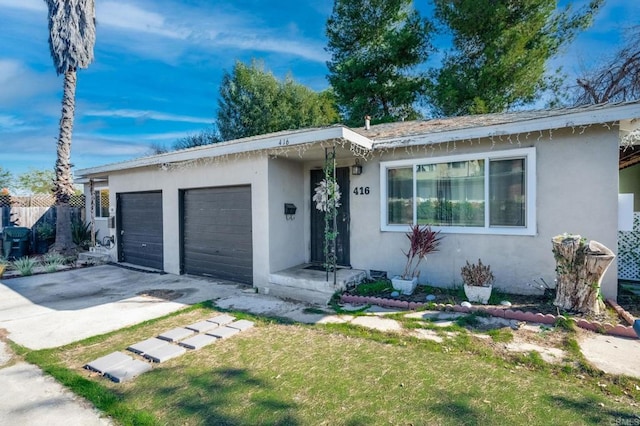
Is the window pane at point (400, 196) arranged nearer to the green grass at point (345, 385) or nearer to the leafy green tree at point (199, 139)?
the green grass at point (345, 385)

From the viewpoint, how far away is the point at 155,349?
153 inches

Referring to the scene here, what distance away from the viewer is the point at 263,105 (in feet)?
70.1

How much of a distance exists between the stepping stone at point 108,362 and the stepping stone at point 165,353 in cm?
23

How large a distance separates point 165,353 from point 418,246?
14.2 feet

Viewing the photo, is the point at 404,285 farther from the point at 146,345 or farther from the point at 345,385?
the point at 146,345

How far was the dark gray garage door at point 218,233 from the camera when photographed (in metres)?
7.27

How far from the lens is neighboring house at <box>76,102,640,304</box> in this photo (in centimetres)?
508

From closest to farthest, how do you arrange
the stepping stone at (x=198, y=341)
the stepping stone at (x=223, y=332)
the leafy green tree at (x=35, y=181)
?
1. the stepping stone at (x=198, y=341)
2. the stepping stone at (x=223, y=332)
3. the leafy green tree at (x=35, y=181)

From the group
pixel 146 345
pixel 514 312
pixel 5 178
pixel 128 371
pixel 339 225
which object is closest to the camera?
pixel 128 371

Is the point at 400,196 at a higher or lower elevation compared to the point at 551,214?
higher

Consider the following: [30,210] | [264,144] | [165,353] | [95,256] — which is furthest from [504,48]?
[30,210]

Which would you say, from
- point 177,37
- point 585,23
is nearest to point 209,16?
point 177,37

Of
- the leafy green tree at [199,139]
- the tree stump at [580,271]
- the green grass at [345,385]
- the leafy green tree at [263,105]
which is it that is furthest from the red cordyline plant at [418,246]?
the leafy green tree at [199,139]

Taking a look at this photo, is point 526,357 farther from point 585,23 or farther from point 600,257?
point 585,23
